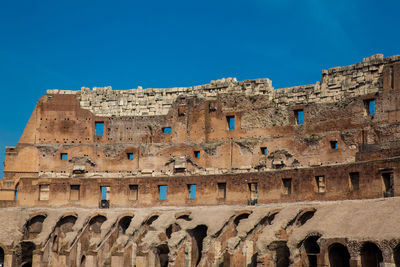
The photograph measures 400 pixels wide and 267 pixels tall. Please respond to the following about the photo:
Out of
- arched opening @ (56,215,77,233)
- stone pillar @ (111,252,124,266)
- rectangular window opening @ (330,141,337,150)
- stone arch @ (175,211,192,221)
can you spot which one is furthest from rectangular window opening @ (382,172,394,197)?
arched opening @ (56,215,77,233)

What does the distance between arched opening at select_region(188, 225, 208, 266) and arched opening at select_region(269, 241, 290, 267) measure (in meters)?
6.23

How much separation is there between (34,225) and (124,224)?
5874 mm

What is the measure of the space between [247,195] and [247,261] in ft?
18.3

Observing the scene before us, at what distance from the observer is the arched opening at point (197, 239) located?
1361 inches

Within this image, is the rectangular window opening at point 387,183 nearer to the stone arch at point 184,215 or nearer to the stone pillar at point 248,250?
the stone pillar at point 248,250

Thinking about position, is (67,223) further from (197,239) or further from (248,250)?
(248,250)

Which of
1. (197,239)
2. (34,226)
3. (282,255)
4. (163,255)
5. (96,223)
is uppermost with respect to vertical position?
(96,223)

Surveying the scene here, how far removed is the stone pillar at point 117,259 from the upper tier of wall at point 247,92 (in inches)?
488

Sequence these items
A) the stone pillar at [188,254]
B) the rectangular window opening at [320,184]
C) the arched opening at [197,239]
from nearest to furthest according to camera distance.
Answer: the rectangular window opening at [320,184], the stone pillar at [188,254], the arched opening at [197,239]

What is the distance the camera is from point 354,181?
3136 centimetres

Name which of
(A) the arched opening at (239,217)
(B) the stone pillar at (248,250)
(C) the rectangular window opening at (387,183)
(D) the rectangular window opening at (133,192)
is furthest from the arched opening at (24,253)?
(C) the rectangular window opening at (387,183)

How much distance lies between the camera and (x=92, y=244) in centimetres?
3697

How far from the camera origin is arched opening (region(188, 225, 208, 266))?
113 feet

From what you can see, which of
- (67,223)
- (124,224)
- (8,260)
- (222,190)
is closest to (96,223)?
(124,224)
